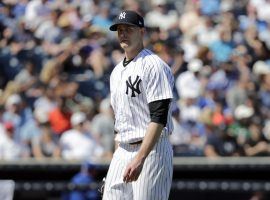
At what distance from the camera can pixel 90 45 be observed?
13.6 metres

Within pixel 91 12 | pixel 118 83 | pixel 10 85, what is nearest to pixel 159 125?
pixel 118 83

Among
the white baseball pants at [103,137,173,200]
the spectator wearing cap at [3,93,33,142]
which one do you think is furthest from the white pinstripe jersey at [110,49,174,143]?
the spectator wearing cap at [3,93,33,142]

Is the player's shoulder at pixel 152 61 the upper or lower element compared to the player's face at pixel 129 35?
lower

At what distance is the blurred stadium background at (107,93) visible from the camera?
35.0 ft

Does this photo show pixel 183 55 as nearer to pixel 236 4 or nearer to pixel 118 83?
pixel 236 4

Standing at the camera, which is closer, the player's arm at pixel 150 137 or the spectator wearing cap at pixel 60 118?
the player's arm at pixel 150 137

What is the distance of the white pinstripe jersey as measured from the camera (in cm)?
501

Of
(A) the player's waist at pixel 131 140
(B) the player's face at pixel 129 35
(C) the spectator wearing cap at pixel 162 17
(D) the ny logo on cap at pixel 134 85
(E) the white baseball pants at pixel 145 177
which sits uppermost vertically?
(C) the spectator wearing cap at pixel 162 17

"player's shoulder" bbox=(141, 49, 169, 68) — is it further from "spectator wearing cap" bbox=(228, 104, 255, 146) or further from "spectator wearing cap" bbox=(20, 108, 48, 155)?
"spectator wearing cap" bbox=(20, 108, 48, 155)

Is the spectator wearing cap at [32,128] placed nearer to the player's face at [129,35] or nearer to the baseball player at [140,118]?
the baseball player at [140,118]

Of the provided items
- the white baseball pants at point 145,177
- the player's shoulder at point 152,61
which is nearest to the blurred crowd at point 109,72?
the white baseball pants at point 145,177

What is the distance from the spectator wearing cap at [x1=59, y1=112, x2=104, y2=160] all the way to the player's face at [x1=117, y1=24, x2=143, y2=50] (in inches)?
239

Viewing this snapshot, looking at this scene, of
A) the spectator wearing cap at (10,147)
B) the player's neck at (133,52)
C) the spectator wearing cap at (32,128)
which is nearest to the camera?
the player's neck at (133,52)

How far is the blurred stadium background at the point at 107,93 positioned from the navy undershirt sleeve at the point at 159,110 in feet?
17.4
